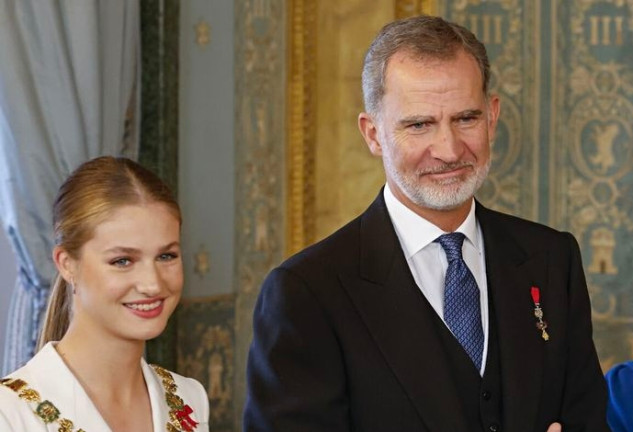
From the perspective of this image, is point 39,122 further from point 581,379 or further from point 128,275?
point 581,379

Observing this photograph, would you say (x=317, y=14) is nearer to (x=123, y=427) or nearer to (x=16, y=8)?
(x=16, y=8)

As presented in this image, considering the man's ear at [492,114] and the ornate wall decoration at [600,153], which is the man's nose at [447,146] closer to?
the man's ear at [492,114]

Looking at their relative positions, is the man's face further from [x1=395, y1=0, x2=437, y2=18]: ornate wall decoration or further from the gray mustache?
[x1=395, y1=0, x2=437, y2=18]: ornate wall decoration

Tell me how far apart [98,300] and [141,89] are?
2.88m

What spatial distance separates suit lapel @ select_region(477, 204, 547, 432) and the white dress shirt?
0.05m

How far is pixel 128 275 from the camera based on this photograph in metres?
2.68

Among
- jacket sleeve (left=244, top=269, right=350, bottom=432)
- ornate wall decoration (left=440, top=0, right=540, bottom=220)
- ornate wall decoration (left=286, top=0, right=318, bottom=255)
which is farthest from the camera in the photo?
ornate wall decoration (left=286, top=0, right=318, bottom=255)

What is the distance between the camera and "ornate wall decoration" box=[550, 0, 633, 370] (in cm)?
570

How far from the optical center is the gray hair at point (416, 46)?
Result: 297 centimetres

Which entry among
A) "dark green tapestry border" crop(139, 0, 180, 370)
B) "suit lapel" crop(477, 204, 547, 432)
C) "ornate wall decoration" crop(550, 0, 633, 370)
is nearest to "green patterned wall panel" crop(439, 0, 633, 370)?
"ornate wall decoration" crop(550, 0, 633, 370)

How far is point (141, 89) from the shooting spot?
5480mm

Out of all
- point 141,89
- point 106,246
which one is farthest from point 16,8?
point 106,246

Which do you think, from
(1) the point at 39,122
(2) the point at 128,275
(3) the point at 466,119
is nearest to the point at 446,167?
(3) the point at 466,119

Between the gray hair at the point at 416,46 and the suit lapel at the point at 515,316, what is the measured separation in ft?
1.22
